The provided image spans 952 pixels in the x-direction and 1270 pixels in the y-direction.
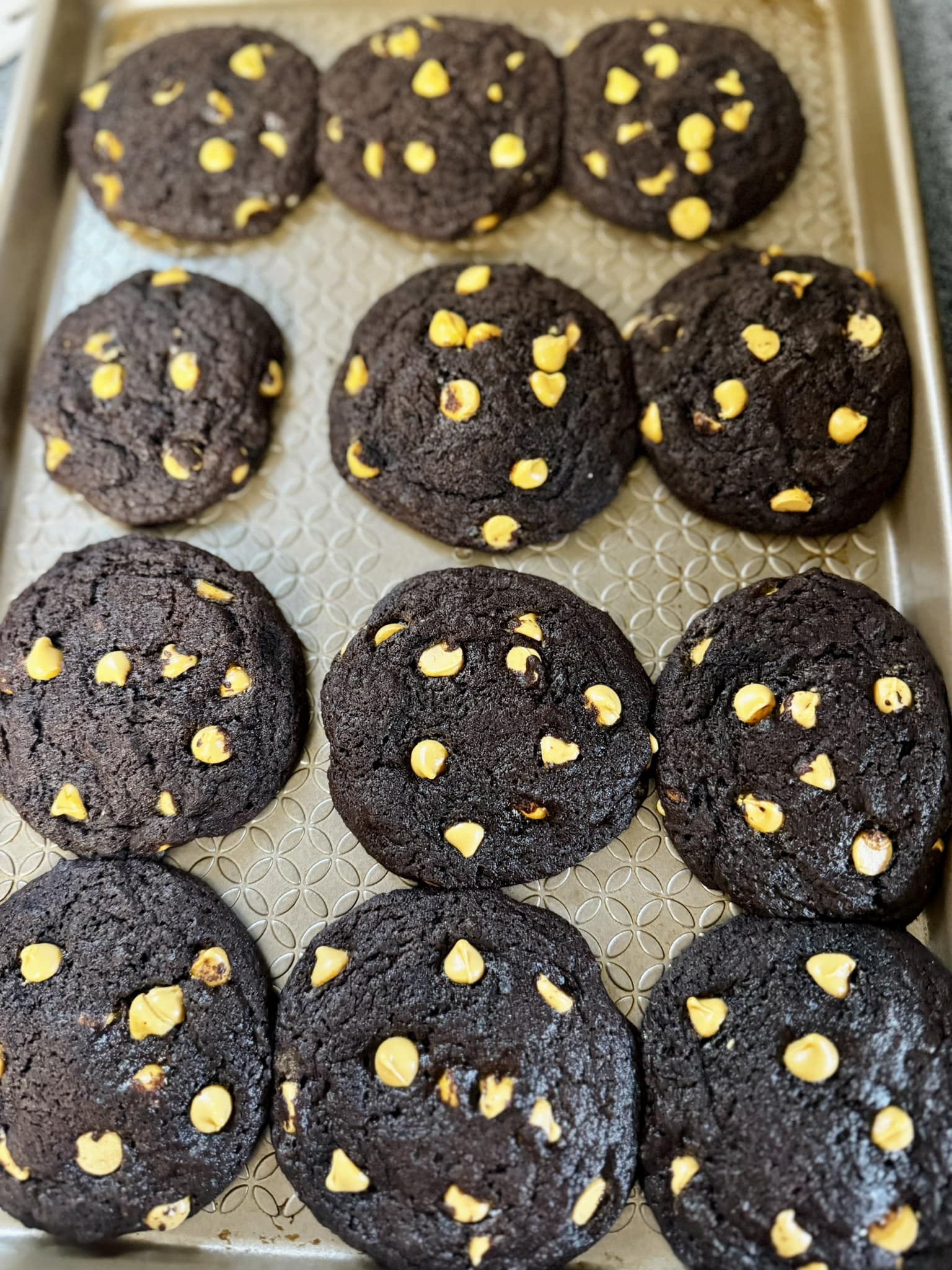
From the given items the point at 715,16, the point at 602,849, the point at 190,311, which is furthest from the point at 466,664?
the point at 715,16

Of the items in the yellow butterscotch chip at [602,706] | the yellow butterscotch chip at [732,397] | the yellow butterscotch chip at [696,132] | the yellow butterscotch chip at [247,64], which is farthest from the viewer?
the yellow butterscotch chip at [247,64]

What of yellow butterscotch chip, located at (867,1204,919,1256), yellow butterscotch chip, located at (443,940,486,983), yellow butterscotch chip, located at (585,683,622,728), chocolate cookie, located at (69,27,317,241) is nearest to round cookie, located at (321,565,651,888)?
yellow butterscotch chip, located at (585,683,622,728)

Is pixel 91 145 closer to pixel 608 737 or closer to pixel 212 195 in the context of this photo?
pixel 212 195

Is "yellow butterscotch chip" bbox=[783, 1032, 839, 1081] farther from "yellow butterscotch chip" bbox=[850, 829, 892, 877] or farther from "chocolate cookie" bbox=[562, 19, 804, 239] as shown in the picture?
"chocolate cookie" bbox=[562, 19, 804, 239]

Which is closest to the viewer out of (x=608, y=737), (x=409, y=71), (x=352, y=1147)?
(x=352, y=1147)

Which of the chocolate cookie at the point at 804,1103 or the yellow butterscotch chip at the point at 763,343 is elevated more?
the yellow butterscotch chip at the point at 763,343

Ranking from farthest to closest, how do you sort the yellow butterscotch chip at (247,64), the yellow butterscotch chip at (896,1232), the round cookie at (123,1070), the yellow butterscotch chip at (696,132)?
the yellow butterscotch chip at (247,64)
the yellow butterscotch chip at (696,132)
the round cookie at (123,1070)
the yellow butterscotch chip at (896,1232)

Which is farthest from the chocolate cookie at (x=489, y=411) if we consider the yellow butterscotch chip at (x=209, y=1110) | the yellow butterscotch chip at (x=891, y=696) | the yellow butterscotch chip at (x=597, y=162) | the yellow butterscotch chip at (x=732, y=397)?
the yellow butterscotch chip at (x=209, y=1110)

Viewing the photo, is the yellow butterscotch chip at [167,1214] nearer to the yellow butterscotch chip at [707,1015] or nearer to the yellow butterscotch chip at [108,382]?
the yellow butterscotch chip at [707,1015]
